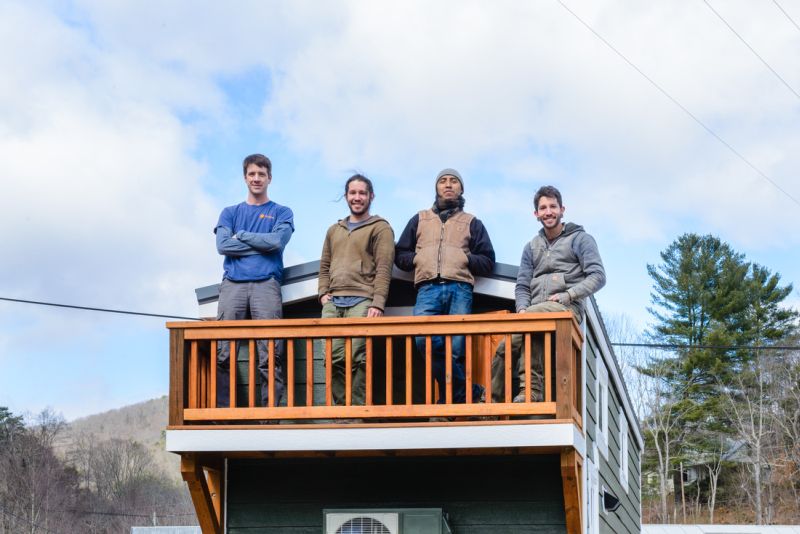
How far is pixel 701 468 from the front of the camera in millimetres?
50562

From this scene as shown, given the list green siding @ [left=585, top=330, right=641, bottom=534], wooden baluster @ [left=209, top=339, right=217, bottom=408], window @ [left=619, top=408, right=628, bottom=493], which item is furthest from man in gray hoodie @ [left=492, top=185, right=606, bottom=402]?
window @ [left=619, top=408, right=628, bottom=493]

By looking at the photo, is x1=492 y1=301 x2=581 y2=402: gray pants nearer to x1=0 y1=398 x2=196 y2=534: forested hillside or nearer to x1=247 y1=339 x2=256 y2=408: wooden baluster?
x1=247 y1=339 x2=256 y2=408: wooden baluster

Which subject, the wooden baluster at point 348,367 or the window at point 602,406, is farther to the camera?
the window at point 602,406

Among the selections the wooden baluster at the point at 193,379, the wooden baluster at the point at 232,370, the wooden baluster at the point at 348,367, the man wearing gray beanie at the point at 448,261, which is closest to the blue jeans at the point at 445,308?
the man wearing gray beanie at the point at 448,261

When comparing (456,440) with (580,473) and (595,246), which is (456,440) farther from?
(595,246)

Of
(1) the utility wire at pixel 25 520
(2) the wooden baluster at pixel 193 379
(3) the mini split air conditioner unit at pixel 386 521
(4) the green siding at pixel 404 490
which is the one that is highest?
(2) the wooden baluster at pixel 193 379

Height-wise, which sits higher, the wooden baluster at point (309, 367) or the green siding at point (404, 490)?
the wooden baluster at point (309, 367)

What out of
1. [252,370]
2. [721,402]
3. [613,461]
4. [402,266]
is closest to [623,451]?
[613,461]

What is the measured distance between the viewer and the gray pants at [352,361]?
8891mm

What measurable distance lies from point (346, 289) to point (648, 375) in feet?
142

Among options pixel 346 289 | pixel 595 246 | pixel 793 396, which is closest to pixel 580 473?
pixel 595 246

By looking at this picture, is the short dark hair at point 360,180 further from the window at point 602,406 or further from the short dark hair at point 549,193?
the window at point 602,406

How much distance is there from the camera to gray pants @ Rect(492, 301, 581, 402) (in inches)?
337

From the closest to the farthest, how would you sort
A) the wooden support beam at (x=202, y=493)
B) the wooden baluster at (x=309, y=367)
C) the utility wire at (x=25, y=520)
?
the wooden baluster at (x=309, y=367)
the wooden support beam at (x=202, y=493)
the utility wire at (x=25, y=520)
